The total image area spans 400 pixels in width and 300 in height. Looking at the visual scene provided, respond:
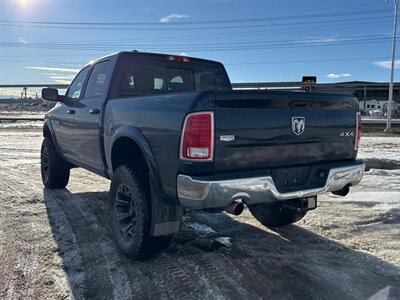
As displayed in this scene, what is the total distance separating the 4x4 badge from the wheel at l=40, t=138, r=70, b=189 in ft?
14.3

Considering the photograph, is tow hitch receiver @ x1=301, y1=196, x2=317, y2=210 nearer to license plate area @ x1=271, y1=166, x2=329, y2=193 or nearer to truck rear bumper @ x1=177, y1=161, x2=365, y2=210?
license plate area @ x1=271, y1=166, x2=329, y2=193

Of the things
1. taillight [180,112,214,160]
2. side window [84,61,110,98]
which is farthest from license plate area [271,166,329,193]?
side window [84,61,110,98]

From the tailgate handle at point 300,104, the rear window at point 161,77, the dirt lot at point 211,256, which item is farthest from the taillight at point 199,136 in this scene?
the rear window at point 161,77

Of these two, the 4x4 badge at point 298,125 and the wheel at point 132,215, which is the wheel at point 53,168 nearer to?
the wheel at point 132,215

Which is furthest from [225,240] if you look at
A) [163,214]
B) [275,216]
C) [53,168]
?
[53,168]

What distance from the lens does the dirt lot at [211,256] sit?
3324 mm

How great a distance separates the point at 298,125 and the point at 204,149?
3.27ft

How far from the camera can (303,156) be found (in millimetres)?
3627

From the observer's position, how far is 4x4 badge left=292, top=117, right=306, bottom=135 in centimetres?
350

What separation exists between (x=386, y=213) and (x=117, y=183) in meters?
3.60

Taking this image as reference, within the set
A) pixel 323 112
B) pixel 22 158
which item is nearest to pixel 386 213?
pixel 323 112

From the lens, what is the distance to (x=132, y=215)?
4000 millimetres

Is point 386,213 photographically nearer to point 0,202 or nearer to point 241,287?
point 241,287

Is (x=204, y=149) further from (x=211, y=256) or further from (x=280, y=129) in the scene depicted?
(x=211, y=256)
